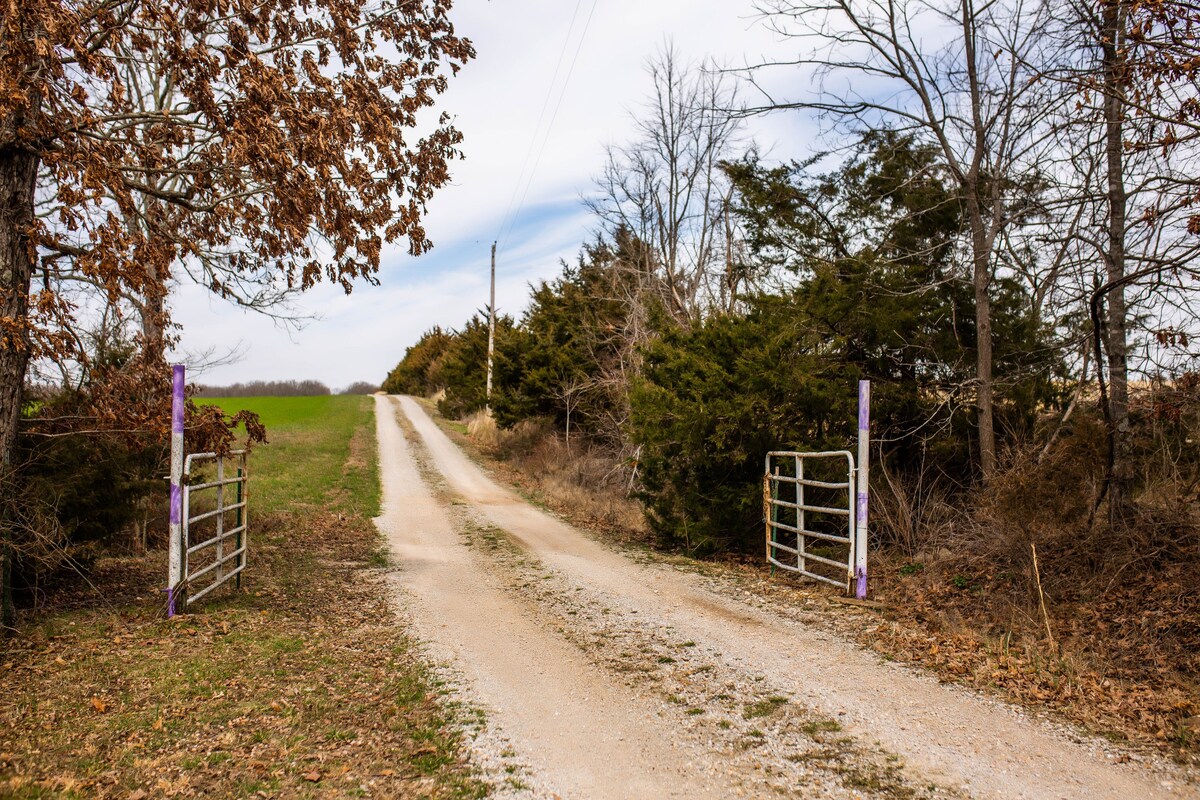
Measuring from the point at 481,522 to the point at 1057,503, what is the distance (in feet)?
33.1

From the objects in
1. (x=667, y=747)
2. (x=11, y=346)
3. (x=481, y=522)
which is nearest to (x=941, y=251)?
(x=481, y=522)

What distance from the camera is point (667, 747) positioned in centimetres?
462

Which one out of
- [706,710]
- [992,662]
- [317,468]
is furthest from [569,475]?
[706,710]

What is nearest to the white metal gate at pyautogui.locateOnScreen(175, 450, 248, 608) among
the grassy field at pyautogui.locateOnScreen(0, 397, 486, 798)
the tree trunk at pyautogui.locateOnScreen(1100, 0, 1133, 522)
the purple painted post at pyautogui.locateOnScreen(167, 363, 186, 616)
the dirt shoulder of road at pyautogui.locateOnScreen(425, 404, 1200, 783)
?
the purple painted post at pyautogui.locateOnScreen(167, 363, 186, 616)

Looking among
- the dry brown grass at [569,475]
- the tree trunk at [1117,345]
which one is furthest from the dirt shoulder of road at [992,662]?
the dry brown grass at [569,475]

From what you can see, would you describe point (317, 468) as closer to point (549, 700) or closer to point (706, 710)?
point (549, 700)

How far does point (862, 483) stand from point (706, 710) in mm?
3760

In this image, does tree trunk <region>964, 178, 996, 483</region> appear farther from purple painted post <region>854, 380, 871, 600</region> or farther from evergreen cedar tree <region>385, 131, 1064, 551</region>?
purple painted post <region>854, 380, 871, 600</region>

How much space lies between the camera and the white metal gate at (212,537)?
303 inches

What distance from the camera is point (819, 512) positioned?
1101cm

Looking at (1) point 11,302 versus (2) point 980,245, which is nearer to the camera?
(1) point 11,302

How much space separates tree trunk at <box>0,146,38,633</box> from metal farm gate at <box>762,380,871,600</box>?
799 cm

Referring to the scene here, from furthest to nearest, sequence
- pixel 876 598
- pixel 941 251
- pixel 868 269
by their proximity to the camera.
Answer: pixel 941 251, pixel 868 269, pixel 876 598

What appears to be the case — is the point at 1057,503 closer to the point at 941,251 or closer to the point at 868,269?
the point at 868,269
